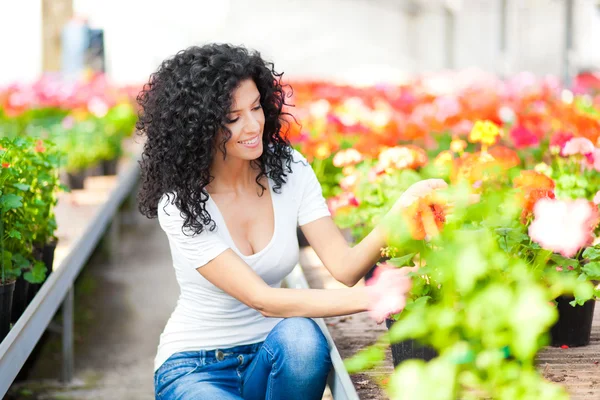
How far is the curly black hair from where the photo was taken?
1908mm

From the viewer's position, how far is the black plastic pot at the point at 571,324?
192 centimetres

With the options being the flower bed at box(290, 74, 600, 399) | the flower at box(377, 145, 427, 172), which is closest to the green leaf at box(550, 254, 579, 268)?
the flower bed at box(290, 74, 600, 399)

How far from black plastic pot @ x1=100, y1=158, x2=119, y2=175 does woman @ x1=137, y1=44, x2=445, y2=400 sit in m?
3.55

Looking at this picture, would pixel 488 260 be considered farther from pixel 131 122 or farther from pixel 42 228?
pixel 131 122

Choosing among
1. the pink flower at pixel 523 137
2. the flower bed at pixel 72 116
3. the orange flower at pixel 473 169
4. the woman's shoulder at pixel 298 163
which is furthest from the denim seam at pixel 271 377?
the flower bed at pixel 72 116

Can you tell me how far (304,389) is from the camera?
1.82 m

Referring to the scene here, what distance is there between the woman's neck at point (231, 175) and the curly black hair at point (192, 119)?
0.14 feet

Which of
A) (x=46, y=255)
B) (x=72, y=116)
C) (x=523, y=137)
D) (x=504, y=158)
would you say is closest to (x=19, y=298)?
(x=46, y=255)

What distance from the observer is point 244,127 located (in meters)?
1.93

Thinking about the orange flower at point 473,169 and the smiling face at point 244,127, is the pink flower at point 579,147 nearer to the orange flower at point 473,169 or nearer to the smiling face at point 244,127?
the orange flower at point 473,169

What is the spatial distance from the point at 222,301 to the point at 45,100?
17.1ft

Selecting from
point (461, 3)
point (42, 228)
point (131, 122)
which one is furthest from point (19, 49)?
point (42, 228)

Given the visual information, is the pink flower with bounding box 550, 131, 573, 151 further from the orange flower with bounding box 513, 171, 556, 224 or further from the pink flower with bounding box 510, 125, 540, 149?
the orange flower with bounding box 513, 171, 556, 224

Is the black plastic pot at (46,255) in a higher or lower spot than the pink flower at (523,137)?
lower
